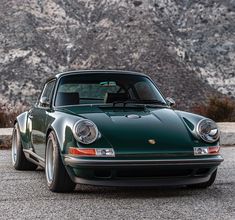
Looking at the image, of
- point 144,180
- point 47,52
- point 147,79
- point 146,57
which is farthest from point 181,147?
point 47,52

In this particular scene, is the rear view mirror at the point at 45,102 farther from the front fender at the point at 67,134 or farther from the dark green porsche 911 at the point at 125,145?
the front fender at the point at 67,134

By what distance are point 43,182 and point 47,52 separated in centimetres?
2797

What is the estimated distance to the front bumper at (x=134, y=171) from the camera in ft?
17.9

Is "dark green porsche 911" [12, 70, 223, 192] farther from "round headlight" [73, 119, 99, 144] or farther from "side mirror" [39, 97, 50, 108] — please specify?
"side mirror" [39, 97, 50, 108]

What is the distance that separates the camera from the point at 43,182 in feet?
23.0

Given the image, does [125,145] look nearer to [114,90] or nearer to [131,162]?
[131,162]

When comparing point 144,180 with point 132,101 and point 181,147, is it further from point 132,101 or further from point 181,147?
point 132,101

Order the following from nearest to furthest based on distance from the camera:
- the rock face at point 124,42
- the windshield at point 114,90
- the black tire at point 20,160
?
the windshield at point 114,90, the black tire at point 20,160, the rock face at point 124,42

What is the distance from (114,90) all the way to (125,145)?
1998 mm

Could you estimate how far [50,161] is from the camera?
21.0 feet

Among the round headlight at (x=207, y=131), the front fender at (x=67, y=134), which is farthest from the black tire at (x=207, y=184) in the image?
the front fender at (x=67, y=134)

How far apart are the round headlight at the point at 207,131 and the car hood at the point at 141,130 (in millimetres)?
130

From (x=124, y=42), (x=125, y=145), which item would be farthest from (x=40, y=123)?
(x=124, y=42)

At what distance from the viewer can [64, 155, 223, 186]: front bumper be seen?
17.9 ft
